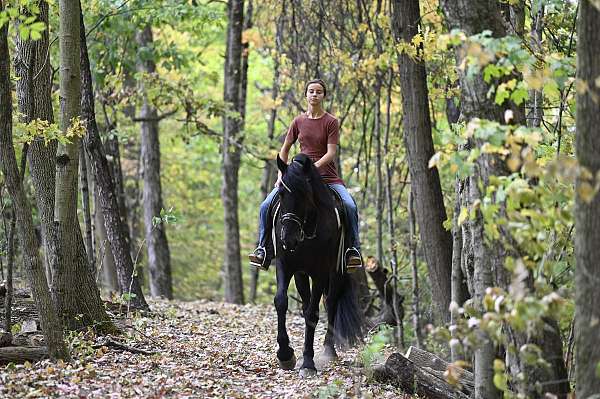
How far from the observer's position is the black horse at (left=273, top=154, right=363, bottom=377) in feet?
29.2

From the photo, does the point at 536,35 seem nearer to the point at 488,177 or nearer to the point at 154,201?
the point at 488,177

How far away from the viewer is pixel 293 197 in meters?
8.89

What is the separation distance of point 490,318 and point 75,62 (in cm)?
524

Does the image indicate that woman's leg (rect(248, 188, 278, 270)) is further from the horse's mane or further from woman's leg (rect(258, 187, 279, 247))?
the horse's mane

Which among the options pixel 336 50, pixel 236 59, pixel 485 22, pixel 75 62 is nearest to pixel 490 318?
pixel 485 22

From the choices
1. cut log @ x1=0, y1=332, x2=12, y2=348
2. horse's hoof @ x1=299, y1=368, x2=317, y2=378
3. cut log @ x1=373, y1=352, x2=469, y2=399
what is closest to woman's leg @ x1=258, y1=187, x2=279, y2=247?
horse's hoof @ x1=299, y1=368, x2=317, y2=378

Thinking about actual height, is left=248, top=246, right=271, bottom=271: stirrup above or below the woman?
below

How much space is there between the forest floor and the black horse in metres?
0.35

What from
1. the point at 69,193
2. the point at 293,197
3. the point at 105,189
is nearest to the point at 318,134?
the point at 293,197

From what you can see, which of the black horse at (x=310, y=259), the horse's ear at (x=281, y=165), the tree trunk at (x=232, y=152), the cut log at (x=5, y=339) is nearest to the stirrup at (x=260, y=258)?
the black horse at (x=310, y=259)

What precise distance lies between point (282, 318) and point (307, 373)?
67 cm

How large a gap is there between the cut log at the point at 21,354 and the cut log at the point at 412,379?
129 inches

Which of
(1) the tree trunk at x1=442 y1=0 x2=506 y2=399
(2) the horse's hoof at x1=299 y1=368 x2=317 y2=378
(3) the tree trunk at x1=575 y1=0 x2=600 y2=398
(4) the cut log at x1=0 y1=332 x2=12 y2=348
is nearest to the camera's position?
(3) the tree trunk at x1=575 y1=0 x2=600 y2=398

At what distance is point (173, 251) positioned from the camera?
104 ft
